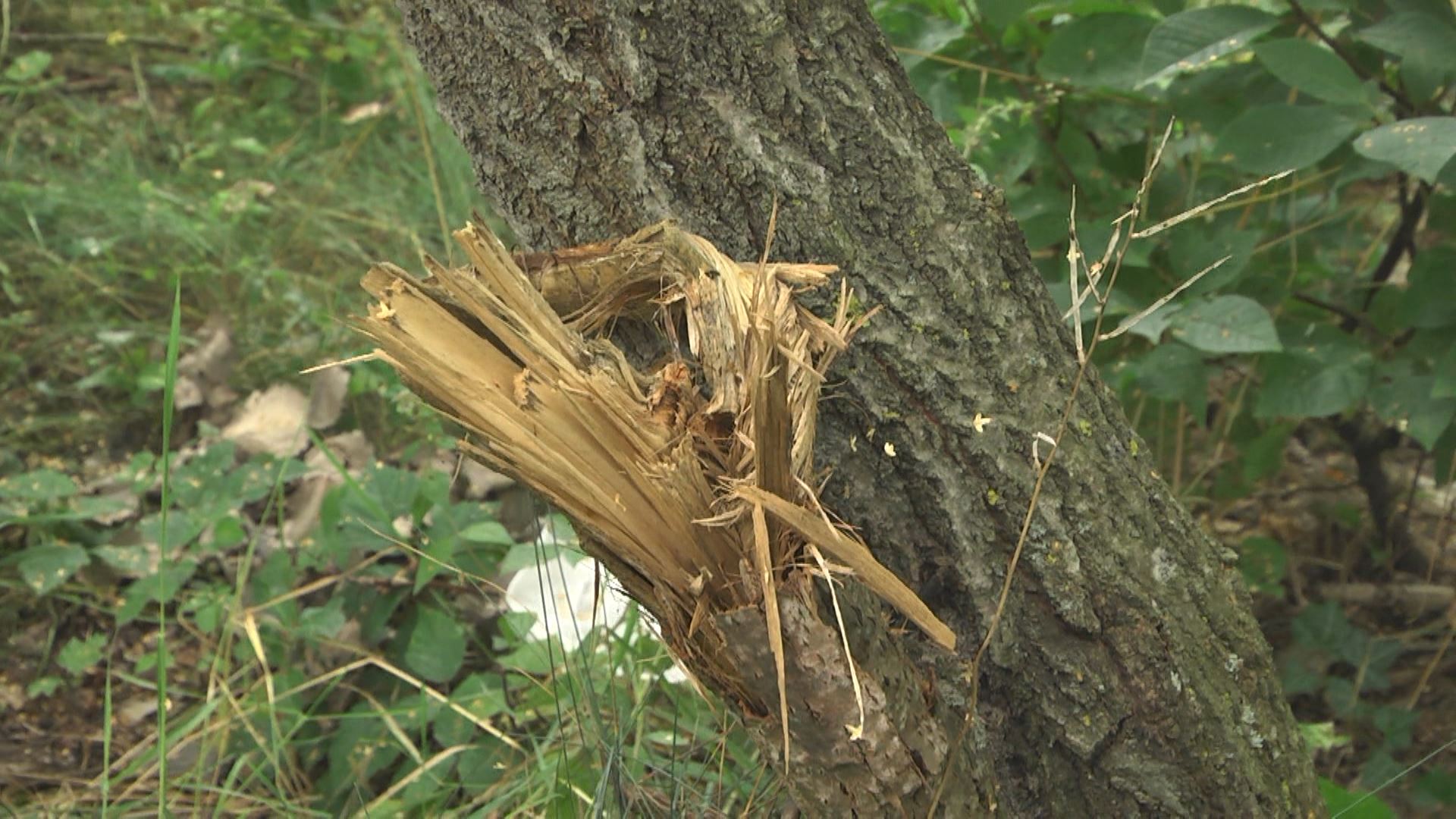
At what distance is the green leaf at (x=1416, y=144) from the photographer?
1.25 m

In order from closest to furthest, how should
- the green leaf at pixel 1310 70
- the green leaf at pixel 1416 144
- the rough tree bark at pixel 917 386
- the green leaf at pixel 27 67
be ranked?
the rough tree bark at pixel 917 386, the green leaf at pixel 1416 144, the green leaf at pixel 1310 70, the green leaf at pixel 27 67

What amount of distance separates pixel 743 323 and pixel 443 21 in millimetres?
457

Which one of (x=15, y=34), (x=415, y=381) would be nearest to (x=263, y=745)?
(x=415, y=381)

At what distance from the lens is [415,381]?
95cm

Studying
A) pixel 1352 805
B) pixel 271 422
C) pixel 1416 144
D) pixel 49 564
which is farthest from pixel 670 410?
pixel 271 422

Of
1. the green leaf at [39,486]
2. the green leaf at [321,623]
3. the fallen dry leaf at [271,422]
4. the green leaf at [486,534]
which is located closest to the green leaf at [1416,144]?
the green leaf at [486,534]

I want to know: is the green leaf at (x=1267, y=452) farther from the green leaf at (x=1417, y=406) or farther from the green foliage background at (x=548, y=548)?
the green leaf at (x=1417, y=406)

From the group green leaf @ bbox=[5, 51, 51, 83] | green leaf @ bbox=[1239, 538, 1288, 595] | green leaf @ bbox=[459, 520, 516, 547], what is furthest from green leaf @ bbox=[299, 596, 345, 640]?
green leaf @ bbox=[5, 51, 51, 83]

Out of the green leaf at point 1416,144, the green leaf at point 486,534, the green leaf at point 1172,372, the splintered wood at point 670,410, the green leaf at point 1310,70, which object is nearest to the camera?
the splintered wood at point 670,410

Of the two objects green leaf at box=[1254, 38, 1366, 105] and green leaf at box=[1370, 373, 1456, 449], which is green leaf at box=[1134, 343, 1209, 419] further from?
green leaf at box=[1254, 38, 1366, 105]

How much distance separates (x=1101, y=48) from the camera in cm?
170

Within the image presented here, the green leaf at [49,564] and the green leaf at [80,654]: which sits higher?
the green leaf at [49,564]

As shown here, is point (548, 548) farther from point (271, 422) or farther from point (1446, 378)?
point (1446, 378)

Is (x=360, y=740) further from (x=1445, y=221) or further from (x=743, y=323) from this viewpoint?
(x=1445, y=221)
